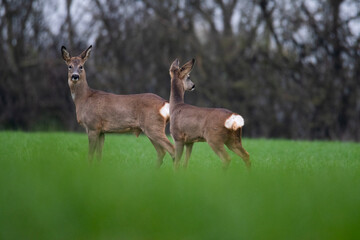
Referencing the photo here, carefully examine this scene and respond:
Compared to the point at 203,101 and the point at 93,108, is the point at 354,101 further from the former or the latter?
the point at 93,108

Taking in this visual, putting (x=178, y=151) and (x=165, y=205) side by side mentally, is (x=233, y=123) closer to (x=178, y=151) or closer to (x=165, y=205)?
(x=178, y=151)

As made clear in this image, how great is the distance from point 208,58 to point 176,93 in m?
10.3

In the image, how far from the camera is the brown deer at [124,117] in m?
7.10

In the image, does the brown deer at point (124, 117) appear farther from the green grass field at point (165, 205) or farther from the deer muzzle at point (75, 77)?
the green grass field at point (165, 205)

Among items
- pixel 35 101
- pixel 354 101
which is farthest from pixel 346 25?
pixel 35 101

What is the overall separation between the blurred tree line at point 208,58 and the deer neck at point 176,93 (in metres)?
9.61

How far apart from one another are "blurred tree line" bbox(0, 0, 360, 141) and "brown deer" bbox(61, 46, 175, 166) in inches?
364

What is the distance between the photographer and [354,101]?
634 inches

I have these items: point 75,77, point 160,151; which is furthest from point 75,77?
point 160,151

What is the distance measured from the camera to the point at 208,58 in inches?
682

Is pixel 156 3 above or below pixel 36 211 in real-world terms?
above

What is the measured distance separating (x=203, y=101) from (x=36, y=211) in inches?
584

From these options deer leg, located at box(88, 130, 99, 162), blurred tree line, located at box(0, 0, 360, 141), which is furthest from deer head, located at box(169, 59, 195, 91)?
blurred tree line, located at box(0, 0, 360, 141)

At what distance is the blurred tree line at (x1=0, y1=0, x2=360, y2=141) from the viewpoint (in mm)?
16328
